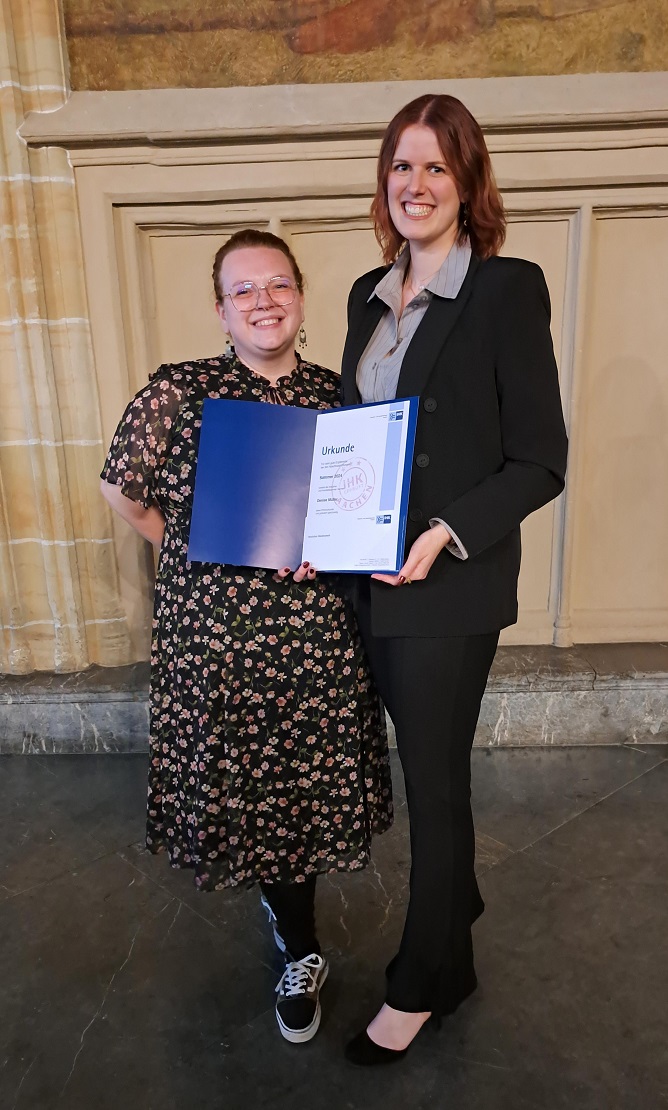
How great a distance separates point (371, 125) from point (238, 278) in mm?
1683

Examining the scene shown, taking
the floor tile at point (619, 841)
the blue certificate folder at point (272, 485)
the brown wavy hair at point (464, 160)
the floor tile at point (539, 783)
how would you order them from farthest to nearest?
the floor tile at point (539, 783)
the floor tile at point (619, 841)
the blue certificate folder at point (272, 485)
the brown wavy hair at point (464, 160)

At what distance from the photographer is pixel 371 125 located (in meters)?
2.86

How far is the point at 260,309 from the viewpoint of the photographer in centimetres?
158

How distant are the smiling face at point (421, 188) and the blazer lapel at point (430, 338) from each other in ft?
0.34

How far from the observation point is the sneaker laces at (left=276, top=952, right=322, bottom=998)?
1.84 metres

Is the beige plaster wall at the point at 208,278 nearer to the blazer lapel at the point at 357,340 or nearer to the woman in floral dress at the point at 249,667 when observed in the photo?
the woman in floral dress at the point at 249,667

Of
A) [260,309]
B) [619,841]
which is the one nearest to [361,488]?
[260,309]

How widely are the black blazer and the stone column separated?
2.11 meters

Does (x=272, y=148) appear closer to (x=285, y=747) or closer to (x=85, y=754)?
(x=285, y=747)

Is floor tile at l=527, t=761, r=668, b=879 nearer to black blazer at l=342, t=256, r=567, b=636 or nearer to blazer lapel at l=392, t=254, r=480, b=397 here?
black blazer at l=342, t=256, r=567, b=636

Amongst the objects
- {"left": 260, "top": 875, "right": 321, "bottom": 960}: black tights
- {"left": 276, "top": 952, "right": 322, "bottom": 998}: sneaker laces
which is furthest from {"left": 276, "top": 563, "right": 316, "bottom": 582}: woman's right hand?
{"left": 276, "top": 952, "right": 322, "bottom": 998}: sneaker laces

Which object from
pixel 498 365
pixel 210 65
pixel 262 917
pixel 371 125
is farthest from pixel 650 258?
pixel 262 917

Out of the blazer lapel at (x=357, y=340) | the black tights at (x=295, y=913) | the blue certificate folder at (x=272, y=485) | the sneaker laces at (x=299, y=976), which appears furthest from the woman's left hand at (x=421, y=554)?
the sneaker laces at (x=299, y=976)

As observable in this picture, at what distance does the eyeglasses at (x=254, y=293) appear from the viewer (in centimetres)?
157
